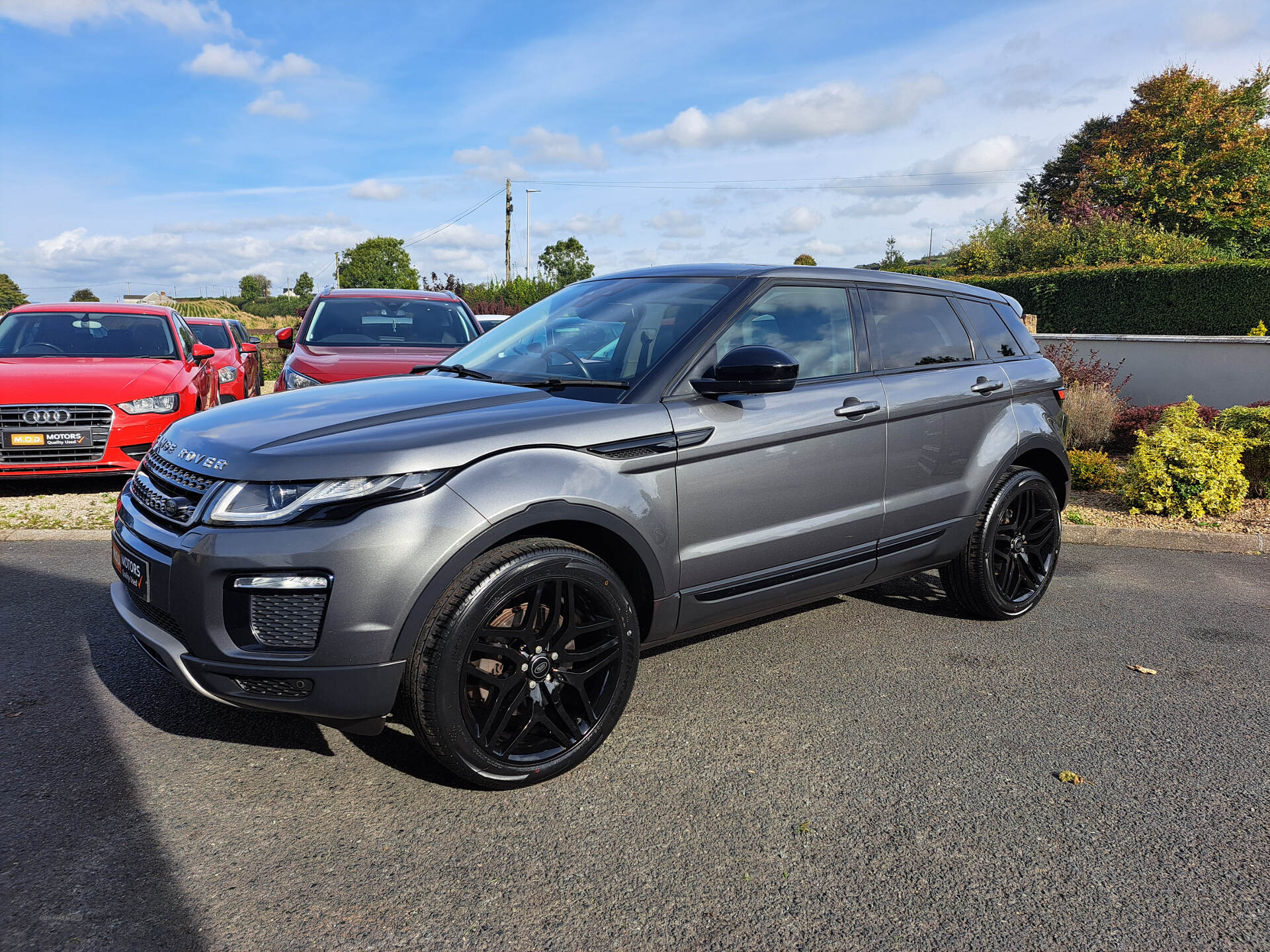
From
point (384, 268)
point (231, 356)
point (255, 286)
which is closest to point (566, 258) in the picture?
point (384, 268)

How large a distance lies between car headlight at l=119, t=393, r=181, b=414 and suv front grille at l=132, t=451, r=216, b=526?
4734mm

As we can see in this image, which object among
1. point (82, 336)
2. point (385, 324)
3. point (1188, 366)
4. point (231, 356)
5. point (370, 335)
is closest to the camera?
point (82, 336)

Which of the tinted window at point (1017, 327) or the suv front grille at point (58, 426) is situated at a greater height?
the tinted window at point (1017, 327)

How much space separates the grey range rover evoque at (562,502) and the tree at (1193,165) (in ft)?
89.4

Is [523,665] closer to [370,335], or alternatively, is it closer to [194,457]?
[194,457]

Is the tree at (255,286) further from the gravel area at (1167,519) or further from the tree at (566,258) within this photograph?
the gravel area at (1167,519)

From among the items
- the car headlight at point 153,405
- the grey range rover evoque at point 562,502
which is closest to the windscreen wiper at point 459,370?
the grey range rover evoque at point 562,502

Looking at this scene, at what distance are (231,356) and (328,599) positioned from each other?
11718 mm

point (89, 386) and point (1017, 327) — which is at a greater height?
point (1017, 327)

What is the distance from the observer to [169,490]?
313 centimetres

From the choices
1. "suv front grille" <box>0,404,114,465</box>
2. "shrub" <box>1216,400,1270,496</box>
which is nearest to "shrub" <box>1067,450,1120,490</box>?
"shrub" <box>1216,400,1270,496</box>

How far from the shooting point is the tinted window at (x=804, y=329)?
3.80 metres

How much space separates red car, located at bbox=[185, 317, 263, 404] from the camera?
11873mm

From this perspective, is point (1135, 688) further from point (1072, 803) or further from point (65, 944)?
point (65, 944)
